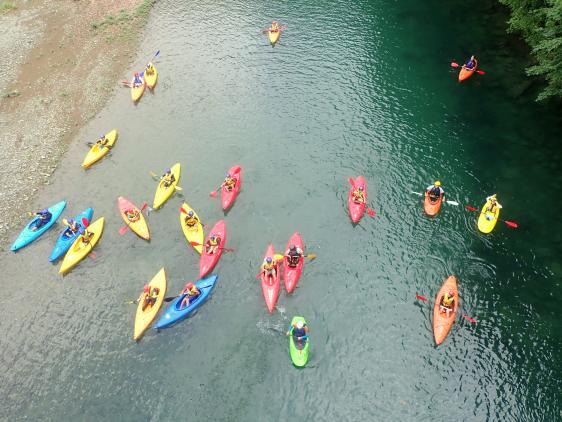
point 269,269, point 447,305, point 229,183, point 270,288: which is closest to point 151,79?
point 229,183

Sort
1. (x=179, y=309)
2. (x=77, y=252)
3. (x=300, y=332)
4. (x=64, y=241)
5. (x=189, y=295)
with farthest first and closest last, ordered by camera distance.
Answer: (x=64, y=241) → (x=77, y=252) → (x=189, y=295) → (x=179, y=309) → (x=300, y=332)

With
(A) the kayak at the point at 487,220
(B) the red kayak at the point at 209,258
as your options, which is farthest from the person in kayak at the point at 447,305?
(B) the red kayak at the point at 209,258

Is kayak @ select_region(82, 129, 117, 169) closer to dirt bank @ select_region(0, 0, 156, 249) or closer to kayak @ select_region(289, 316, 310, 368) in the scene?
dirt bank @ select_region(0, 0, 156, 249)

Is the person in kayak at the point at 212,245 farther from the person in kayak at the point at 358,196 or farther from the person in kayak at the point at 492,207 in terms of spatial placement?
the person in kayak at the point at 492,207

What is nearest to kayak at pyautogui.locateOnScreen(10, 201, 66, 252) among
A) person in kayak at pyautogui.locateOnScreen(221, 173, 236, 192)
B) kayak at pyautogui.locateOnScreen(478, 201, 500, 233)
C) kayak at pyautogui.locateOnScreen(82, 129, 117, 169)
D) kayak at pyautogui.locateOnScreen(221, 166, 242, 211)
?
kayak at pyautogui.locateOnScreen(82, 129, 117, 169)

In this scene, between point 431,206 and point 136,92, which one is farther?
point 136,92

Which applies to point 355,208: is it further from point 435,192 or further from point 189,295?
point 189,295

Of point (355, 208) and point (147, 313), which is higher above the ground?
point (355, 208)
